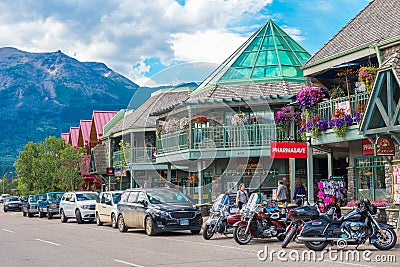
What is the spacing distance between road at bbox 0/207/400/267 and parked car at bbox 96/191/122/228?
16.2 ft

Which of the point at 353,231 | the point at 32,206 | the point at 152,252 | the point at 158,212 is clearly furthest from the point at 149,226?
the point at 32,206

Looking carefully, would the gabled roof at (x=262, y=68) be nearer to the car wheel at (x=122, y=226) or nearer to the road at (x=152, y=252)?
the car wheel at (x=122, y=226)

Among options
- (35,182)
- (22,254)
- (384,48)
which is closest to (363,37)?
(384,48)

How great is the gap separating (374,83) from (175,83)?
2005cm

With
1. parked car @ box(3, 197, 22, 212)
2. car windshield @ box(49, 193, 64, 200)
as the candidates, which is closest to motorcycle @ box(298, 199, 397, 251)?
car windshield @ box(49, 193, 64, 200)

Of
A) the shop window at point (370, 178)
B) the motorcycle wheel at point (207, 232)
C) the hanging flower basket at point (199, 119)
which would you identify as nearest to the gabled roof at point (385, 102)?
the shop window at point (370, 178)

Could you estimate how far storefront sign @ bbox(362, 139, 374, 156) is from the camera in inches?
871

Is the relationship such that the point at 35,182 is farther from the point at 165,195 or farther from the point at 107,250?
the point at 107,250

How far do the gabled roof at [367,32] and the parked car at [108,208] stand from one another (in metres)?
9.92

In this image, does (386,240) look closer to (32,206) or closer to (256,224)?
(256,224)

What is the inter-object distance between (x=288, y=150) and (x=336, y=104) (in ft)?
12.2

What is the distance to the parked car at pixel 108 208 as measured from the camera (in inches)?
1023

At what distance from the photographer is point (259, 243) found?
57.6ft

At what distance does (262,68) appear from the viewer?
32719mm
